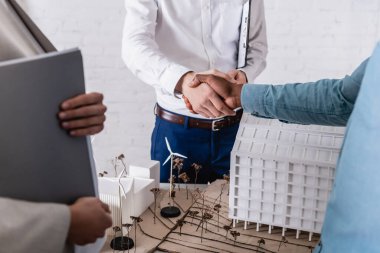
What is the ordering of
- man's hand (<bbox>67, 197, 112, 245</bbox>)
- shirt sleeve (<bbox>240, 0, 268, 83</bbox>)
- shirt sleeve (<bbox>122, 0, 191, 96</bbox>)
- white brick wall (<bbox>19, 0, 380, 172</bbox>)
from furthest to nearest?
1. white brick wall (<bbox>19, 0, 380, 172</bbox>)
2. shirt sleeve (<bbox>240, 0, 268, 83</bbox>)
3. shirt sleeve (<bbox>122, 0, 191, 96</bbox>)
4. man's hand (<bbox>67, 197, 112, 245</bbox>)

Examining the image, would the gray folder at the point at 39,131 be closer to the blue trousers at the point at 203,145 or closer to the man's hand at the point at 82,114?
the man's hand at the point at 82,114

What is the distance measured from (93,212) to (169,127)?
1.07m

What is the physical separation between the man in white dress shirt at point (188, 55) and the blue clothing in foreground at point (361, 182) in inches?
38.0

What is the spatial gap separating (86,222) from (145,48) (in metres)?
1.05

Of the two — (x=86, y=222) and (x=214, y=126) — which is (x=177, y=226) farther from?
(x=214, y=126)

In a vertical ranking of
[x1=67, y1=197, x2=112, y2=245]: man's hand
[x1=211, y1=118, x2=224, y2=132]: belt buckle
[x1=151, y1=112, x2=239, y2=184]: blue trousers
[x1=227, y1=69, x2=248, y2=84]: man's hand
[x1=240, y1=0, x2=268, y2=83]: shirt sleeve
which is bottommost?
[x1=151, y1=112, x2=239, y2=184]: blue trousers

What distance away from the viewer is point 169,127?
1916mm

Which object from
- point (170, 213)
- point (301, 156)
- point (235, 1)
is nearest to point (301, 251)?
point (301, 156)

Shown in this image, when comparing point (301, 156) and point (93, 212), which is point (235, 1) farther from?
point (93, 212)

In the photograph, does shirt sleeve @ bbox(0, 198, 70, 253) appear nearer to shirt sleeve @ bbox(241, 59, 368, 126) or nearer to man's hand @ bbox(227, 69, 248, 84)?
shirt sleeve @ bbox(241, 59, 368, 126)

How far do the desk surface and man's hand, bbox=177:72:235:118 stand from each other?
0.37 metres

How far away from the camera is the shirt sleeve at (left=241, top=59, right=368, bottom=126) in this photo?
1213 mm

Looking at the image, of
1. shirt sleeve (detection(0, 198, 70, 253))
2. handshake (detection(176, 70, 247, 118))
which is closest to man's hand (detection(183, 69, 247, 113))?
handshake (detection(176, 70, 247, 118))

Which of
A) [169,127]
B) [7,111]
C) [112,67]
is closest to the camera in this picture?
[7,111]
